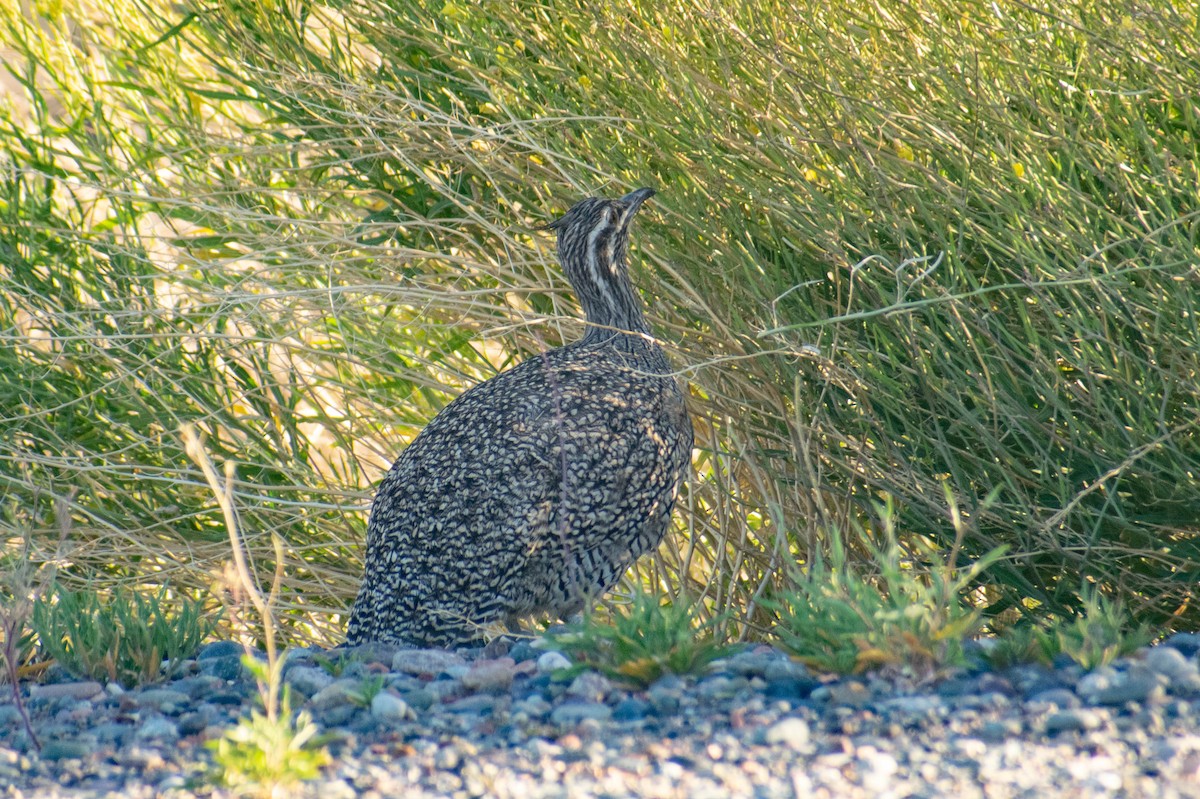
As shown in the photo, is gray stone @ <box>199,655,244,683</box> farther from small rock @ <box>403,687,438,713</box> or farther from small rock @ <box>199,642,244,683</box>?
small rock @ <box>403,687,438,713</box>

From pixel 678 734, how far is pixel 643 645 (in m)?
0.36

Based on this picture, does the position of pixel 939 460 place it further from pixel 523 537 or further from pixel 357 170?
pixel 357 170

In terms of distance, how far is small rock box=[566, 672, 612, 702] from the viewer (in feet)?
9.49

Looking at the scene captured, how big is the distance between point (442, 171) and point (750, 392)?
1602 millimetres

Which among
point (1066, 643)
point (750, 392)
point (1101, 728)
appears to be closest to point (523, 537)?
point (750, 392)

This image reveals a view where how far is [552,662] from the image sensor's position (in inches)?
124

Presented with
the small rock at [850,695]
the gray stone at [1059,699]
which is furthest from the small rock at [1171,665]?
the small rock at [850,695]

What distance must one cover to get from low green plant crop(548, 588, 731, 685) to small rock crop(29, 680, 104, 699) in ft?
3.51

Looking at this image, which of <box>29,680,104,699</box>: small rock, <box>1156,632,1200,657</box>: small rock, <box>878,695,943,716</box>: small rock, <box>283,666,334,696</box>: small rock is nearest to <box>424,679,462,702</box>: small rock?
<box>283,666,334,696</box>: small rock

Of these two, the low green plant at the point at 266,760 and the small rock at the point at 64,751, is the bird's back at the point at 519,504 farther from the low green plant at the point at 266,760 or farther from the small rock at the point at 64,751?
the low green plant at the point at 266,760

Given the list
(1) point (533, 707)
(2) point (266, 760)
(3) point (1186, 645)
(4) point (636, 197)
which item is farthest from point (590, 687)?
(4) point (636, 197)

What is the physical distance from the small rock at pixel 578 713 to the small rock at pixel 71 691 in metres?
1.14

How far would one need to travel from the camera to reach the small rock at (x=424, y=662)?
132 inches

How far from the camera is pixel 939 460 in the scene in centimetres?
412
